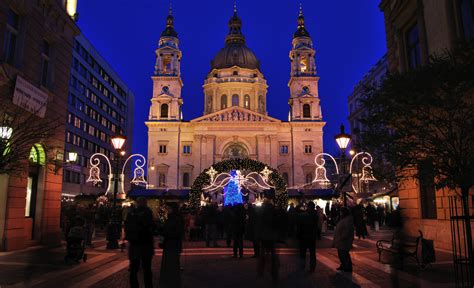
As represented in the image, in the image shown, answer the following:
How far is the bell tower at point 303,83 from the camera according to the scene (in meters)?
68.4

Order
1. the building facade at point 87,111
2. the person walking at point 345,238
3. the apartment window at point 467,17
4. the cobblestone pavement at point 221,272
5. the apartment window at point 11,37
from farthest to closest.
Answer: the building facade at point 87,111 < the apartment window at point 11,37 < the apartment window at point 467,17 < the person walking at point 345,238 < the cobblestone pavement at point 221,272

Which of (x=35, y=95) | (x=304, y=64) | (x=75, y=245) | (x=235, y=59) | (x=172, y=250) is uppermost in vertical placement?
(x=235, y=59)

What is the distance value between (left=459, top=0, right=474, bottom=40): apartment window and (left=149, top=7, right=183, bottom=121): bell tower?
56426mm

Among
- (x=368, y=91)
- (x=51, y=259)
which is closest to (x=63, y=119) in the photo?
(x=51, y=259)

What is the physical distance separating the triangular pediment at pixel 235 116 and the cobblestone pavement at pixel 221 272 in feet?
173

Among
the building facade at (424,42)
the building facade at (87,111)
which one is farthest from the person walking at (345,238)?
the building facade at (87,111)

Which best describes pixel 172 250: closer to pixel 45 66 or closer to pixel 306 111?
pixel 45 66

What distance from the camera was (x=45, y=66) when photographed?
1789 centimetres

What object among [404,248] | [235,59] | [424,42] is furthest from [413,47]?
[235,59]

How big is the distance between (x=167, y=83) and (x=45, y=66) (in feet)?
168

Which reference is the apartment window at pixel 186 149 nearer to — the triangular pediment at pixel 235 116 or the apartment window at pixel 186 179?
the apartment window at pixel 186 179

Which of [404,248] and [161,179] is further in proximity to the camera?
[161,179]

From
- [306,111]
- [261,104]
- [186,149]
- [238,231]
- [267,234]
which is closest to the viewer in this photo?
[267,234]

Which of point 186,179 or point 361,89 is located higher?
point 361,89
